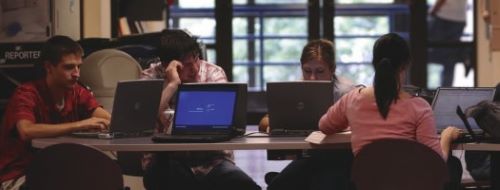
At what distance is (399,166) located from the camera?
3.22 metres

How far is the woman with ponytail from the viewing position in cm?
335

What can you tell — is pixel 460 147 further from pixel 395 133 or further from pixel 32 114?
pixel 32 114

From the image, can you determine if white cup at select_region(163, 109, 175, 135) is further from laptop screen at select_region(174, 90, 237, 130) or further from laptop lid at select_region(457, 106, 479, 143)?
laptop lid at select_region(457, 106, 479, 143)

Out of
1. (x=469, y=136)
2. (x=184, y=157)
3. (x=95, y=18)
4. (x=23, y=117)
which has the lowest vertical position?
(x=184, y=157)

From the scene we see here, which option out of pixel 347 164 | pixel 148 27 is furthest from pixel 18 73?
pixel 148 27

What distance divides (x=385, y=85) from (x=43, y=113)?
1.64 metres

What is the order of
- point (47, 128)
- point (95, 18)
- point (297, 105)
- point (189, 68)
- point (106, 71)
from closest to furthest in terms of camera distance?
point (47, 128), point (297, 105), point (189, 68), point (106, 71), point (95, 18)

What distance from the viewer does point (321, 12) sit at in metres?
9.18

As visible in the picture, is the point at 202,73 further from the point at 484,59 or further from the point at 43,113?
the point at 484,59

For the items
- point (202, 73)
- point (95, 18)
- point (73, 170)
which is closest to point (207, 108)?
point (202, 73)

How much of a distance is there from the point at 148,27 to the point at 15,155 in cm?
485

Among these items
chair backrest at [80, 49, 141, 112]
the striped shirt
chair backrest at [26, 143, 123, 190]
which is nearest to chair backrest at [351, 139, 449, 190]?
chair backrest at [26, 143, 123, 190]

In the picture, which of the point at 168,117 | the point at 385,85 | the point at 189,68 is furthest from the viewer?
the point at 189,68

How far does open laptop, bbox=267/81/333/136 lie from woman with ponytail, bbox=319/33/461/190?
1.10 feet
